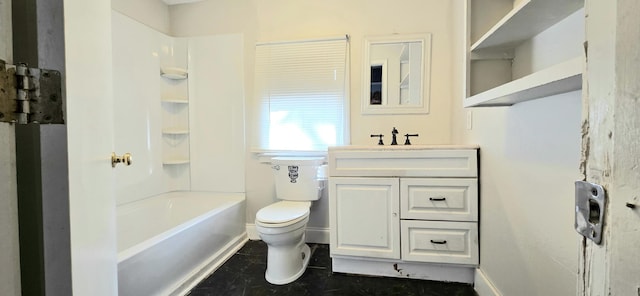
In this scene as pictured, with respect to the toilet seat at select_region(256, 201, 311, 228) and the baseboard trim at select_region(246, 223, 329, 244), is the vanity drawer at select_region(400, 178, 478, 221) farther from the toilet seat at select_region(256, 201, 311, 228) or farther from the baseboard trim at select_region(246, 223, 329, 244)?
the baseboard trim at select_region(246, 223, 329, 244)

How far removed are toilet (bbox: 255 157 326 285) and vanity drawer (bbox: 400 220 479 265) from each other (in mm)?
694

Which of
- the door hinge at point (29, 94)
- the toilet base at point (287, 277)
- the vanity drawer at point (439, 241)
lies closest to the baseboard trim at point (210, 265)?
the toilet base at point (287, 277)

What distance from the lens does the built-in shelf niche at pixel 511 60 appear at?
69 centimetres

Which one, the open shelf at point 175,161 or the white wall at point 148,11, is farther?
the open shelf at point 175,161

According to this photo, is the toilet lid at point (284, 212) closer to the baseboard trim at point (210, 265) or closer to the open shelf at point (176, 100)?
the baseboard trim at point (210, 265)

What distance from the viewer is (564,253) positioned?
36.9 inches

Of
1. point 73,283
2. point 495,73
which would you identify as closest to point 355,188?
point 495,73

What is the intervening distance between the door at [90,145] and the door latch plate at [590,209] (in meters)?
0.93

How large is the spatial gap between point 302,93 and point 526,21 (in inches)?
70.5

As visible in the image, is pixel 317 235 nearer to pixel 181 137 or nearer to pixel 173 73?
pixel 181 137

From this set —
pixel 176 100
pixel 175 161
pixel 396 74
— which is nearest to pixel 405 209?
pixel 396 74

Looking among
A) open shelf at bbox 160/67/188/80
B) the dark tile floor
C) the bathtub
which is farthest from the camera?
open shelf at bbox 160/67/188/80

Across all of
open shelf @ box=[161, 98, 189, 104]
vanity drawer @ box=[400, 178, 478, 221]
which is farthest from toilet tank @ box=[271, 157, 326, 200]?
open shelf @ box=[161, 98, 189, 104]

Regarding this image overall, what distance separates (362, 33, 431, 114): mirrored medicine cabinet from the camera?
2.36 meters
